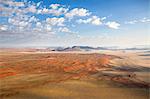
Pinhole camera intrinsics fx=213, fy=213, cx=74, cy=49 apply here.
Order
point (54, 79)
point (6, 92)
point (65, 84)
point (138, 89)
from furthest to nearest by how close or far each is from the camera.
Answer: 1. point (54, 79)
2. point (65, 84)
3. point (138, 89)
4. point (6, 92)

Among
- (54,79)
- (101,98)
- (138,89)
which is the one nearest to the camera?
(101,98)

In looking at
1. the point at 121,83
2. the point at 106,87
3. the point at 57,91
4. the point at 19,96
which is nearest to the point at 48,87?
the point at 57,91

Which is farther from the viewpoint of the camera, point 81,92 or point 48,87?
point 48,87

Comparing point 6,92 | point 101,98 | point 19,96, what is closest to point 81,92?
point 101,98

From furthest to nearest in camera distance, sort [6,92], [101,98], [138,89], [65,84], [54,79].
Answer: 1. [54,79]
2. [65,84]
3. [138,89]
4. [6,92]
5. [101,98]

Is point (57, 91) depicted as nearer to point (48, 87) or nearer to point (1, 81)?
point (48, 87)

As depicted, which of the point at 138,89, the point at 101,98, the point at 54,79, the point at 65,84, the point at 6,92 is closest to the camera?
the point at 101,98

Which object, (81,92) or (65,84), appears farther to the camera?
(65,84)

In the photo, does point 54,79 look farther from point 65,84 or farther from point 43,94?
point 43,94
